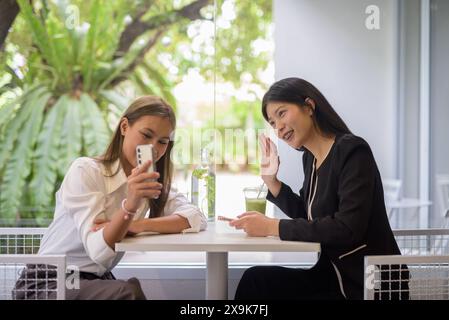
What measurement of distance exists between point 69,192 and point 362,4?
224 cm

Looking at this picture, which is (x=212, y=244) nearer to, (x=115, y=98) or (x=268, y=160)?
(x=268, y=160)

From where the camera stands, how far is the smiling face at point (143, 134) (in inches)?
90.1

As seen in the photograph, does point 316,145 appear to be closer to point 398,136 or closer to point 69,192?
point 69,192

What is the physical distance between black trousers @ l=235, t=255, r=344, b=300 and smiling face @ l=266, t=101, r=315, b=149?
0.47 m

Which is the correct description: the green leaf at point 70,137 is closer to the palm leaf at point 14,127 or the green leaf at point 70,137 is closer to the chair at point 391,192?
the palm leaf at point 14,127

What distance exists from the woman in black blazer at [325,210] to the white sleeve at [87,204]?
44 cm

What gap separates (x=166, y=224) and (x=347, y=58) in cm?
188

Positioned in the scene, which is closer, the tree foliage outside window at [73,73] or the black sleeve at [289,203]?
the black sleeve at [289,203]

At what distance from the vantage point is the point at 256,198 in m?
2.62

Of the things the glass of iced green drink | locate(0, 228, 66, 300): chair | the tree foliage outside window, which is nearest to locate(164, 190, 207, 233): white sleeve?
the glass of iced green drink

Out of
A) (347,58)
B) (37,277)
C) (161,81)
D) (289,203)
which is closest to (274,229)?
(289,203)

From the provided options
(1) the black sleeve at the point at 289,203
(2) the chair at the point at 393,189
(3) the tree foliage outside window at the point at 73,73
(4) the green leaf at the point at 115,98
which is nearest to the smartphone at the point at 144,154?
(1) the black sleeve at the point at 289,203

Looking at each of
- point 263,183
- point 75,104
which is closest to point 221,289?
point 263,183

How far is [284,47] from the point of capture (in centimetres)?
373
